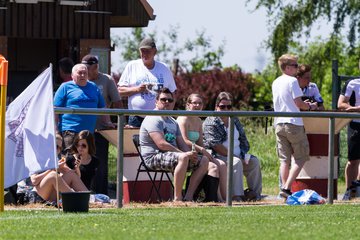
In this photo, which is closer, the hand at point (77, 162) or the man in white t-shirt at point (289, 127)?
the hand at point (77, 162)

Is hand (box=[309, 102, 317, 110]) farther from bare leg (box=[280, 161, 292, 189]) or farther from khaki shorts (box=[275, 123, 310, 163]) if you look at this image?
bare leg (box=[280, 161, 292, 189])

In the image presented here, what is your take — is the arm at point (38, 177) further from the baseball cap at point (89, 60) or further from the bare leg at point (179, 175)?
the baseball cap at point (89, 60)

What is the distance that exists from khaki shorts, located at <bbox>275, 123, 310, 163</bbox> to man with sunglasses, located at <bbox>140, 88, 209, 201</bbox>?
1267mm

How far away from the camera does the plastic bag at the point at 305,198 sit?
16.9m

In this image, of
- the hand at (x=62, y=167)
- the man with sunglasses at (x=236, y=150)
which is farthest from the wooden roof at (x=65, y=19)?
the hand at (x=62, y=167)

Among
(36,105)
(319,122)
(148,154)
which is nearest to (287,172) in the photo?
(319,122)

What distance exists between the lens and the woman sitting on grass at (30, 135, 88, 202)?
50.8 feet

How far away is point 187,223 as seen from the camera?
13.0m

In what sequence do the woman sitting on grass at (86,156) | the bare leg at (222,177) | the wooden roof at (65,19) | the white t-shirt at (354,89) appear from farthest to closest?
the wooden roof at (65,19), the white t-shirt at (354,89), the bare leg at (222,177), the woman sitting on grass at (86,156)

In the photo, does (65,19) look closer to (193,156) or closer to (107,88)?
(107,88)

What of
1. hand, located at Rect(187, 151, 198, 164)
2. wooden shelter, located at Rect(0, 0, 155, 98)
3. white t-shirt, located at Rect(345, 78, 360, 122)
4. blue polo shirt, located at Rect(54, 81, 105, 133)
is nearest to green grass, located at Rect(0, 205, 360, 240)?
hand, located at Rect(187, 151, 198, 164)

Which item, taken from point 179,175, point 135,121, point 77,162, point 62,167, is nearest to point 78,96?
point 135,121

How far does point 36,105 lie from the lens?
1460 centimetres

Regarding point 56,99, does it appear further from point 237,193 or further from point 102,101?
point 237,193
